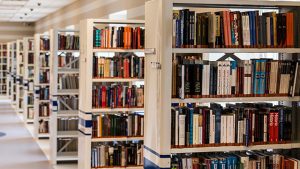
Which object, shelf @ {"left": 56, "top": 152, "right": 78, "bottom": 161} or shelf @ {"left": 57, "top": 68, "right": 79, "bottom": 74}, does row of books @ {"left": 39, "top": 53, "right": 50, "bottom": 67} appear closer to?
shelf @ {"left": 57, "top": 68, "right": 79, "bottom": 74}

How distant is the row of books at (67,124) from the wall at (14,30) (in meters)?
14.2

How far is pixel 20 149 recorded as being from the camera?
983cm

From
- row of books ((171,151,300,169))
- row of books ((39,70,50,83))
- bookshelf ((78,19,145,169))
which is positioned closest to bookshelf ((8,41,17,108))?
row of books ((39,70,50,83))

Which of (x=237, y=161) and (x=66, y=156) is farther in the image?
(x=66, y=156)

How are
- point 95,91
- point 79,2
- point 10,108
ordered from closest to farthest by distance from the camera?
point 95,91 < point 79,2 < point 10,108

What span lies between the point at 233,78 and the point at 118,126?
8.19 feet

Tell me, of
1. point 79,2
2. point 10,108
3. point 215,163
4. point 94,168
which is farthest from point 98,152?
point 10,108

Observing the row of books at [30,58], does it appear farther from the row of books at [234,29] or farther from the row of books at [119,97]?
the row of books at [234,29]

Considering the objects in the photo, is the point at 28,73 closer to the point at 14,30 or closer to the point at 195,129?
the point at 195,129

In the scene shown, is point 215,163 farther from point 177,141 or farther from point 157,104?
point 157,104

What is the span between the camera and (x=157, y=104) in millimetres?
4145

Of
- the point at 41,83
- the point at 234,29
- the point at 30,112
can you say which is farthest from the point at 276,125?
the point at 30,112

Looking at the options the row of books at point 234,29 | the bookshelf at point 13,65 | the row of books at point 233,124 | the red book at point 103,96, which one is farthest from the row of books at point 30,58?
the row of books at point 234,29

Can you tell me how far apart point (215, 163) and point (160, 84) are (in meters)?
0.81
